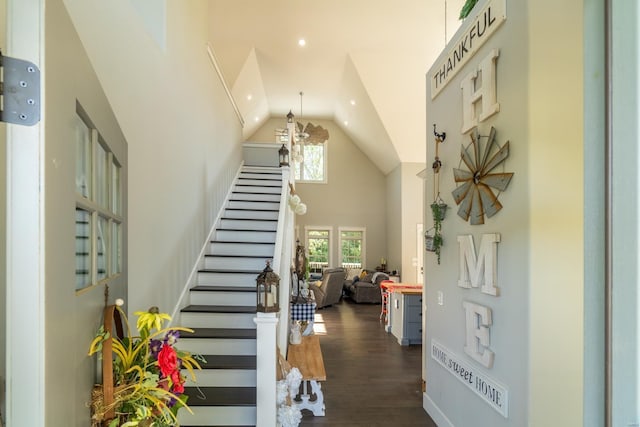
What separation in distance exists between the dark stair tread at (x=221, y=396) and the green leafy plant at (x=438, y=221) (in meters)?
1.97

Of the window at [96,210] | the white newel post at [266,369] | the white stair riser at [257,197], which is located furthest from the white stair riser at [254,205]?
the window at [96,210]

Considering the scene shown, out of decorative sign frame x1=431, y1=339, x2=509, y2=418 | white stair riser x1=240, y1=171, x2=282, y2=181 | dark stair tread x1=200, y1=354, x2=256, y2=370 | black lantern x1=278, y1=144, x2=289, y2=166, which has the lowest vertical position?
→ dark stair tread x1=200, y1=354, x2=256, y2=370

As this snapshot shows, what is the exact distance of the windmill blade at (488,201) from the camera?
7.07 ft

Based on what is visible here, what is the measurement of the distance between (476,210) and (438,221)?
621 mm

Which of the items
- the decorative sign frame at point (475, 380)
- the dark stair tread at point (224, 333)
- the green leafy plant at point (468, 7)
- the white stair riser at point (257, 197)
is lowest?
the decorative sign frame at point (475, 380)

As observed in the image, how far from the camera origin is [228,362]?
9.09 feet

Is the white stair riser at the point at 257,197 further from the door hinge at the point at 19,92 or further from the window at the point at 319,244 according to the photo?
the window at the point at 319,244

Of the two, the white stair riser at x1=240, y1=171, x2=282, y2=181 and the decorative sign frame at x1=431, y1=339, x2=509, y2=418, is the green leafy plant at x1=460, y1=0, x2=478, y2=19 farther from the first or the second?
the white stair riser at x1=240, y1=171, x2=282, y2=181

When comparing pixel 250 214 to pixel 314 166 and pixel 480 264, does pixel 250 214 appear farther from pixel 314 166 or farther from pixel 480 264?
pixel 314 166

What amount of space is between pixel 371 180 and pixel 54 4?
1082 cm

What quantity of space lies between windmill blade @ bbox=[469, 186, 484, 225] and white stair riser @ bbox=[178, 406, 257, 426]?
2127mm

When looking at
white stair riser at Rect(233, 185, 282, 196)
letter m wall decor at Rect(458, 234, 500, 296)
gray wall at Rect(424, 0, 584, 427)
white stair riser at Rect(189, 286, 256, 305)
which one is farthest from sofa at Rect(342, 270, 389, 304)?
gray wall at Rect(424, 0, 584, 427)

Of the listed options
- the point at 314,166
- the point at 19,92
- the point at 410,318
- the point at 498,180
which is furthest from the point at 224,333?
the point at 314,166

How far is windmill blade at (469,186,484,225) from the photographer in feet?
7.65
